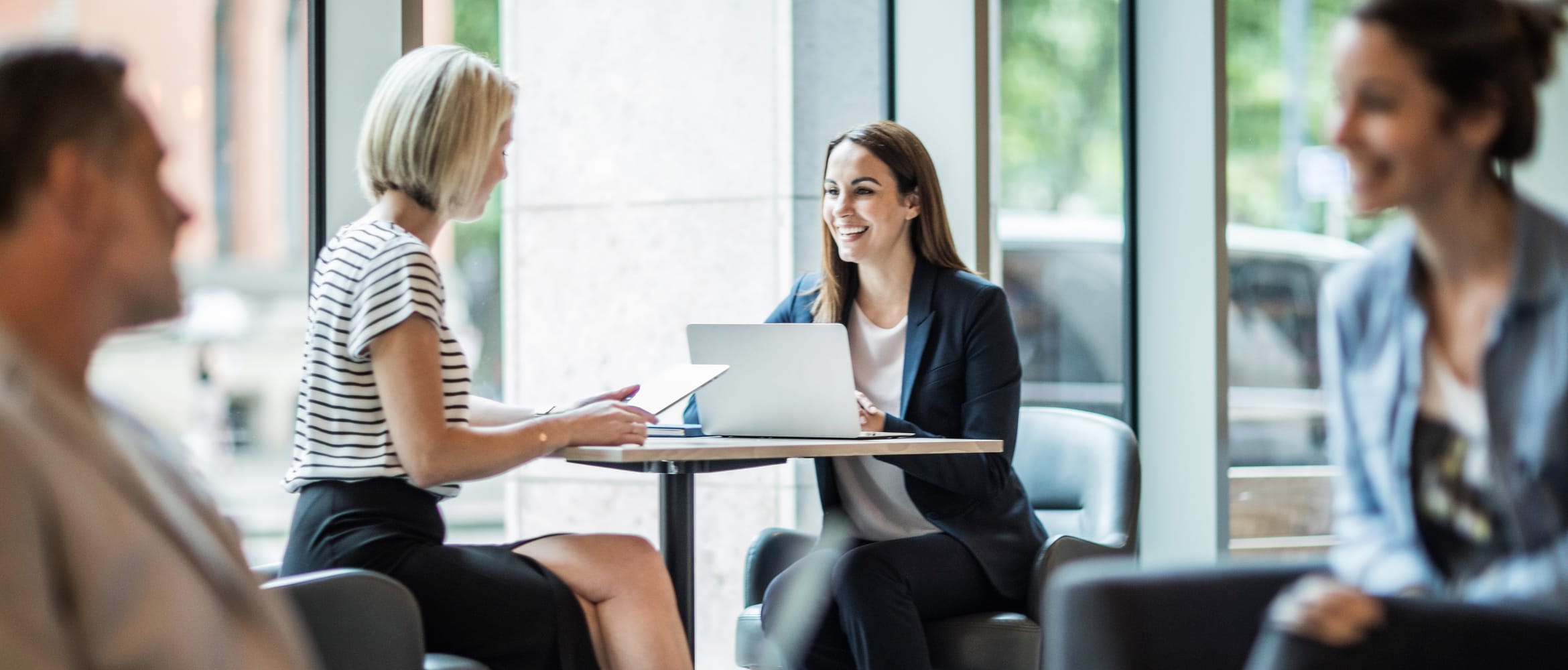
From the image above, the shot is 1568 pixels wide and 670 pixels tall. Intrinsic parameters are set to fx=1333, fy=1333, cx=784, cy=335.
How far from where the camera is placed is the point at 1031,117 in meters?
4.43

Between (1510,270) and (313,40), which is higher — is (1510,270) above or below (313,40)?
below

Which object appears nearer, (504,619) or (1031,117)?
(504,619)

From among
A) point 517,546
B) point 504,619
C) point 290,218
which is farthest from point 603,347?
point 504,619

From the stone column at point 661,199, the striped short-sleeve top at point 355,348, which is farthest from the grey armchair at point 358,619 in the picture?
the stone column at point 661,199

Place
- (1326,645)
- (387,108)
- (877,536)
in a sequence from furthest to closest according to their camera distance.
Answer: (877,536)
(387,108)
(1326,645)

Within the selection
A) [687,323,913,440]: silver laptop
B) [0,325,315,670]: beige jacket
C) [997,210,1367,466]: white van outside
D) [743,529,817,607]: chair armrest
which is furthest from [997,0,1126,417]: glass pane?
[0,325,315,670]: beige jacket

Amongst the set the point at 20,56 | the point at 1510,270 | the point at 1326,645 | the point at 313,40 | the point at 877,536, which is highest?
the point at 313,40

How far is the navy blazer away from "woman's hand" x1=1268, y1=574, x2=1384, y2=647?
129cm

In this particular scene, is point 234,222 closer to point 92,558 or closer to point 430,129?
point 430,129

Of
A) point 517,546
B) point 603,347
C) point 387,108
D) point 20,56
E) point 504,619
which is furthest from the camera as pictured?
point 603,347

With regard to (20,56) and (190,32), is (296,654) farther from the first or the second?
(190,32)

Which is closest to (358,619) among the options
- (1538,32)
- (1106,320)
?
(1538,32)

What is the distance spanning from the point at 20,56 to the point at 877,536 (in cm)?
198

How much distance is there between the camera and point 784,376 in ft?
7.98
